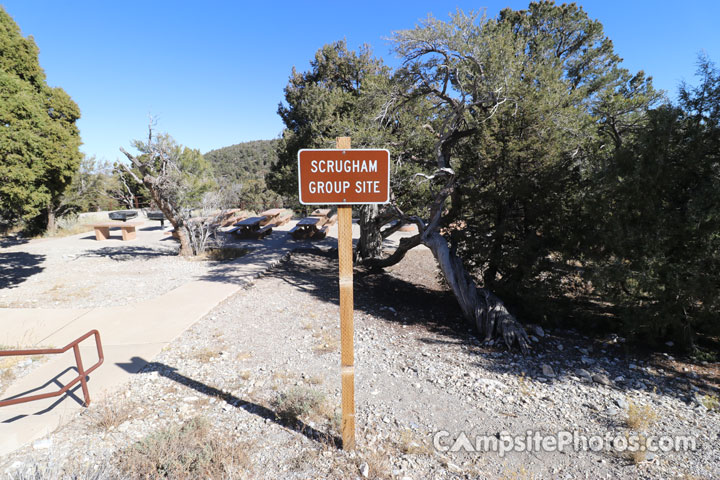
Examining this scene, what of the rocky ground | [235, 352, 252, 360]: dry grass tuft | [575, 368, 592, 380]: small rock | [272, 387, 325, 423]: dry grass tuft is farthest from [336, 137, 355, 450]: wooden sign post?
[575, 368, 592, 380]: small rock

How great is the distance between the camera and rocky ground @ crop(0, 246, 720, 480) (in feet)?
9.21

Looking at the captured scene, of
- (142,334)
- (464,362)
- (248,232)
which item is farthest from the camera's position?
(248,232)

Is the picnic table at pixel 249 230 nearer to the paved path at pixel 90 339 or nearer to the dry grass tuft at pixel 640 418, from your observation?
the paved path at pixel 90 339

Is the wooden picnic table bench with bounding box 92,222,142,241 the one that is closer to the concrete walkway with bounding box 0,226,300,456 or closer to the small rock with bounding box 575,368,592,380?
the concrete walkway with bounding box 0,226,300,456

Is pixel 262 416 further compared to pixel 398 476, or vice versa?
pixel 262 416

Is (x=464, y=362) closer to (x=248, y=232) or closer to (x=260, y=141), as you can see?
(x=248, y=232)

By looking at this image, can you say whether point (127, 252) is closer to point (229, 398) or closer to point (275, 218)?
point (275, 218)

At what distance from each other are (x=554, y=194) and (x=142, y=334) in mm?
7448

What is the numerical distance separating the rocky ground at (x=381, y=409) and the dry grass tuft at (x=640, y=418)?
1 centimetres

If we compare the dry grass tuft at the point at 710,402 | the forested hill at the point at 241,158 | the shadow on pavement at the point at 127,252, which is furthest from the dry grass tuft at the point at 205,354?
the forested hill at the point at 241,158

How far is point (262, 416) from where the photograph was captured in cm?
350

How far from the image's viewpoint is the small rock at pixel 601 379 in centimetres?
427

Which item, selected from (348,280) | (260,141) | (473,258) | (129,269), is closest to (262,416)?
(348,280)

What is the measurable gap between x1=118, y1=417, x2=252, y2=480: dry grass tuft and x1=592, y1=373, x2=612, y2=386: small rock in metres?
4.21
